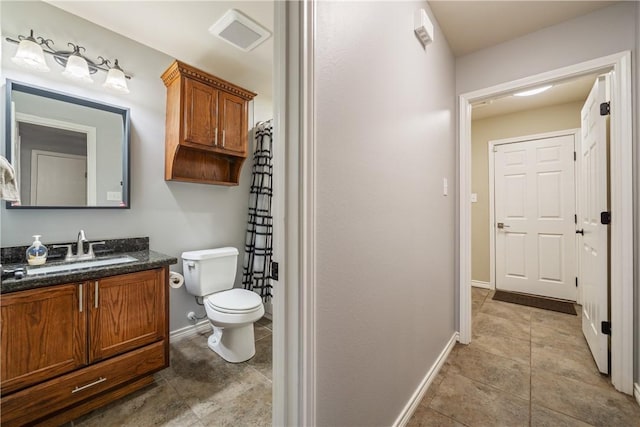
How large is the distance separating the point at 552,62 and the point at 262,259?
109 inches

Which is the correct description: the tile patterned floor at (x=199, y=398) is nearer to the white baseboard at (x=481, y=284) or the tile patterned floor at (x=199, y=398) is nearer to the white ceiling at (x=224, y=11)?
the white ceiling at (x=224, y=11)

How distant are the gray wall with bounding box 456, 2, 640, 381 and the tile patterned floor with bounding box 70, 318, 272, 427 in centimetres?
229

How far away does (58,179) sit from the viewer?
1.69 metres

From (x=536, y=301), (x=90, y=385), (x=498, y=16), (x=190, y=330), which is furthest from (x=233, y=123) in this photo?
(x=536, y=301)

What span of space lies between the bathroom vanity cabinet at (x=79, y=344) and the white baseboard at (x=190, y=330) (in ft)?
1.91

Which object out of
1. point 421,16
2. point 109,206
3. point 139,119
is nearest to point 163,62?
point 139,119

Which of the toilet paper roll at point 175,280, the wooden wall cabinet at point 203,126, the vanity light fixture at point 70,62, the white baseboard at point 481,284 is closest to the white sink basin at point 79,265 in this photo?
the toilet paper roll at point 175,280

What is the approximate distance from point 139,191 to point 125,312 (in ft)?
3.11

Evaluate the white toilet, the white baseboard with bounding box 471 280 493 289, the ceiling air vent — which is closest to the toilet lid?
the white toilet

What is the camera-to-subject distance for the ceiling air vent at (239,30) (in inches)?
67.5

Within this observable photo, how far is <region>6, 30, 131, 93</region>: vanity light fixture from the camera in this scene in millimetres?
1480

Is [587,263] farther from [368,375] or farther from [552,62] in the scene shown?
[368,375]

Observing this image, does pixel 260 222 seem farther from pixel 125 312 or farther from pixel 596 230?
pixel 596 230

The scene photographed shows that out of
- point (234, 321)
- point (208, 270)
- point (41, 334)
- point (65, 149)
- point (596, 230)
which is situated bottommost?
point (234, 321)
